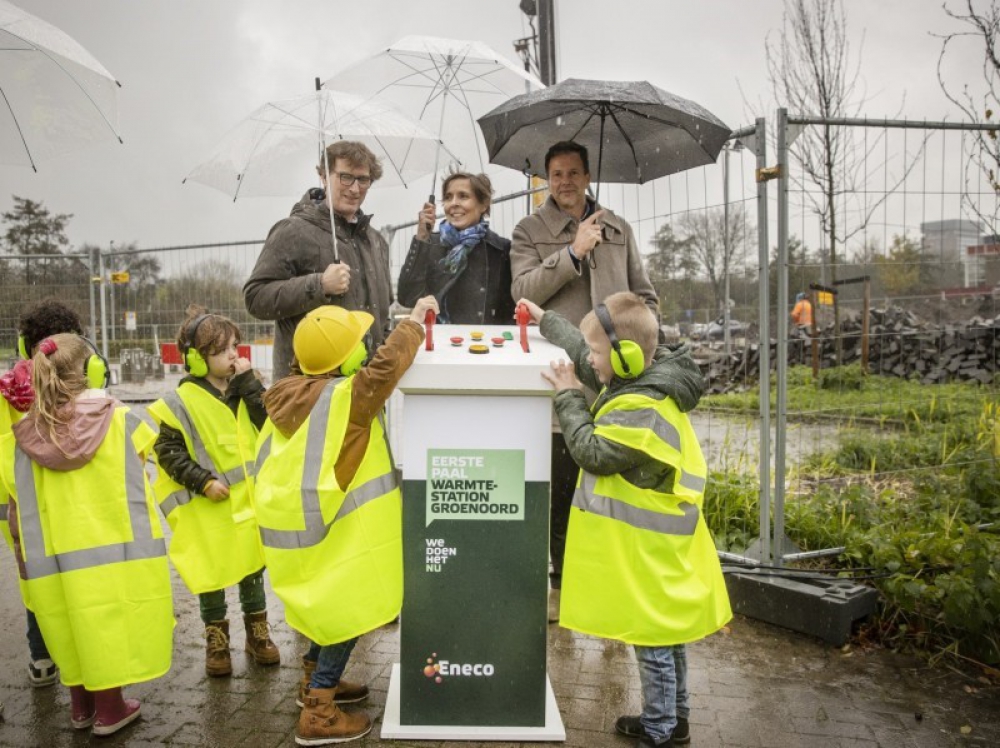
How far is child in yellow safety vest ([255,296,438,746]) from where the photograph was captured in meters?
2.91

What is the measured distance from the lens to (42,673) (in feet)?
11.9

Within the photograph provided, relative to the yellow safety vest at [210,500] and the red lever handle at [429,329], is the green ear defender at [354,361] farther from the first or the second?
the yellow safety vest at [210,500]

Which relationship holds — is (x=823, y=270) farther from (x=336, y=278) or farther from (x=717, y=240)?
(x=336, y=278)

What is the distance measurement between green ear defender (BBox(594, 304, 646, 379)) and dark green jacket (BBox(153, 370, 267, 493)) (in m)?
1.51

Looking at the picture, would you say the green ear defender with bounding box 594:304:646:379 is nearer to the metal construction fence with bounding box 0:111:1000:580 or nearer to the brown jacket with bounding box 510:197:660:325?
the brown jacket with bounding box 510:197:660:325

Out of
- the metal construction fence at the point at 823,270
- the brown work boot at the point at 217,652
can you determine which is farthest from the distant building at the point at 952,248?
the brown work boot at the point at 217,652

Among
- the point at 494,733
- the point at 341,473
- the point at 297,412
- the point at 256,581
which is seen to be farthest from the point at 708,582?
the point at 256,581

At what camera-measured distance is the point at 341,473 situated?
2.95 metres

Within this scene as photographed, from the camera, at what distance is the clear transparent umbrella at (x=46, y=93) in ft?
10.2

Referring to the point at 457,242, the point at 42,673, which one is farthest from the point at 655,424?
the point at 42,673

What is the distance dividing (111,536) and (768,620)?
10.3 feet

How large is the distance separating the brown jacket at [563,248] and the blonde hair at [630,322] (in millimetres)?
1037

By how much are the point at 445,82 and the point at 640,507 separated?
247cm

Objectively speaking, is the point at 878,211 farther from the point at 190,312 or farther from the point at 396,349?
the point at 190,312
